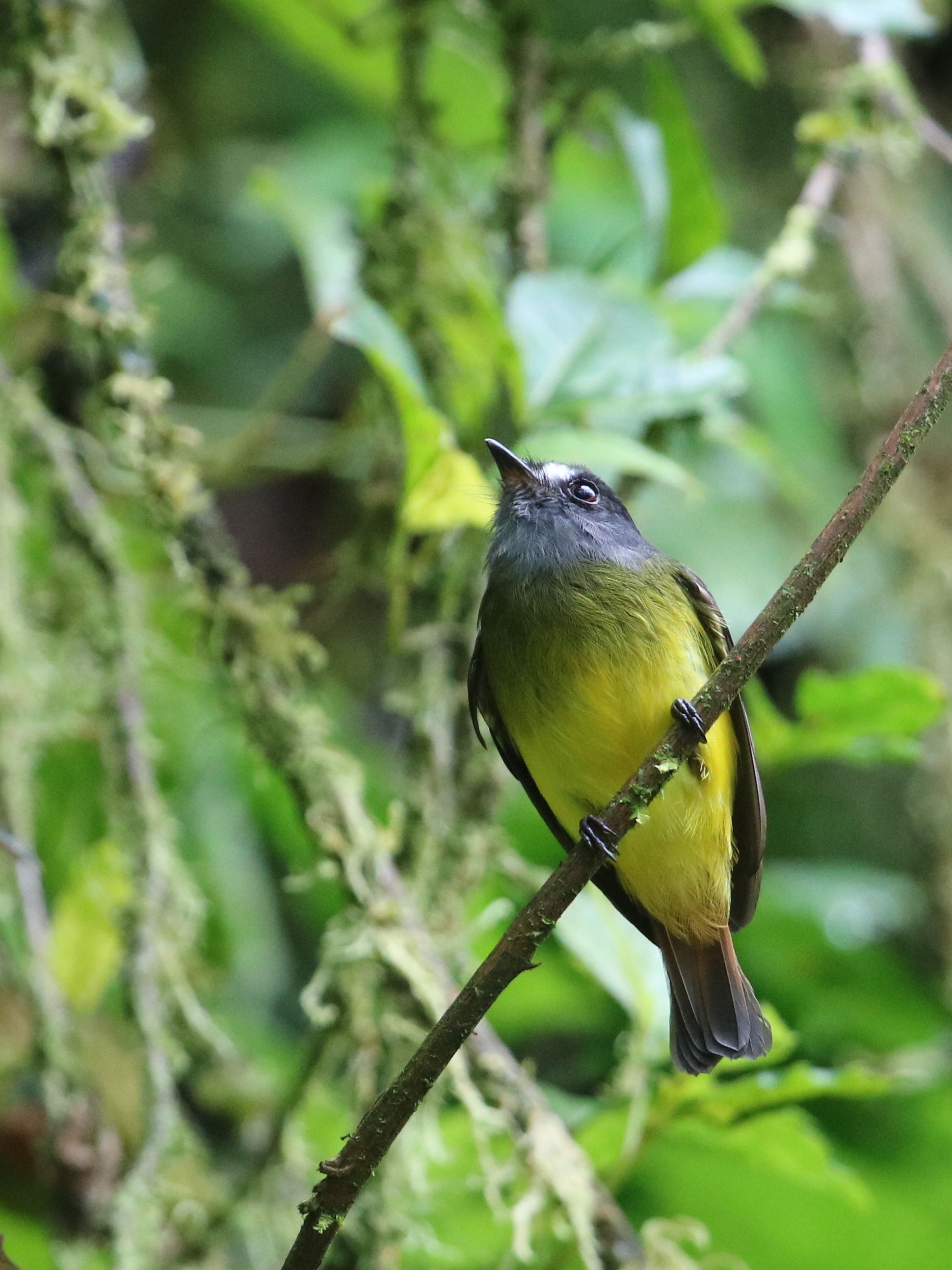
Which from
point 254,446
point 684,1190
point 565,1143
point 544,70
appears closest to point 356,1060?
point 565,1143

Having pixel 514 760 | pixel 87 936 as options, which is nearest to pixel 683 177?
pixel 514 760

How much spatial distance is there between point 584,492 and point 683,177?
0.76 meters

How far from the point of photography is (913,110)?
2.76 m

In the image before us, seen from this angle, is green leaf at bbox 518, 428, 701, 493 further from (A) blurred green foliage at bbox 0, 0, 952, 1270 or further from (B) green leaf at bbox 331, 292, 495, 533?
(B) green leaf at bbox 331, 292, 495, 533

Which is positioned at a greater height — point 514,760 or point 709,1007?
point 514,760

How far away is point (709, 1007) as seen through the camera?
210cm

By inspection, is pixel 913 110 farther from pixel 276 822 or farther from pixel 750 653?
pixel 276 822

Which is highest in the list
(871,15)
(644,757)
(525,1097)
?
(871,15)

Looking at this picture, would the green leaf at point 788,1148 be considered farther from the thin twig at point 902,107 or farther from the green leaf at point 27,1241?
the thin twig at point 902,107

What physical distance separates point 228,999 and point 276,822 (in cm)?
42

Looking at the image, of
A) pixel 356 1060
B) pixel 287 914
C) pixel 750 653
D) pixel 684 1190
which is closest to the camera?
pixel 750 653

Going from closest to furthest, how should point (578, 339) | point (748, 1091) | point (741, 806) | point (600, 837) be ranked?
point (600, 837) → point (748, 1091) → point (741, 806) → point (578, 339)

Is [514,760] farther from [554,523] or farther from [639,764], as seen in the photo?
[554,523]

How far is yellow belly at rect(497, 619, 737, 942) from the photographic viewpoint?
6.68ft
